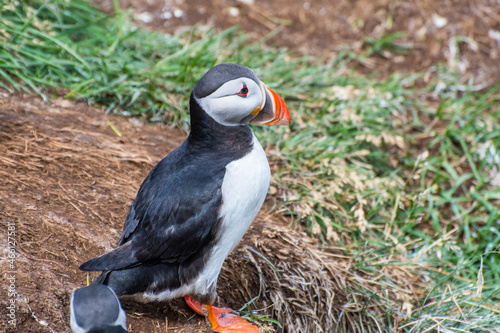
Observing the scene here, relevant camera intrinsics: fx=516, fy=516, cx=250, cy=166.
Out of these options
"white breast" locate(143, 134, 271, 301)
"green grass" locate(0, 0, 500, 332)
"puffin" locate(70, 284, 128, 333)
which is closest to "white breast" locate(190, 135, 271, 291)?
"white breast" locate(143, 134, 271, 301)

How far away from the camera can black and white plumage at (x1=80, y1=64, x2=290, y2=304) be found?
273 centimetres

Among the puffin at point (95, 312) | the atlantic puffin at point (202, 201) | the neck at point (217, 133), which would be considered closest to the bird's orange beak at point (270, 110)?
the atlantic puffin at point (202, 201)

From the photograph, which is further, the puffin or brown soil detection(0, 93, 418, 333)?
brown soil detection(0, 93, 418, 333)

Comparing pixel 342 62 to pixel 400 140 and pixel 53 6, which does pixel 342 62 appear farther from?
pixel 53 6

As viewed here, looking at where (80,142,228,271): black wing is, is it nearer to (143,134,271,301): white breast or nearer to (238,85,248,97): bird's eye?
(143,134,271,301): white breast

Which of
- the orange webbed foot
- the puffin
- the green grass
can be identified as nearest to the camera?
the puffin

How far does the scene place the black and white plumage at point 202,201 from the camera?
273cm

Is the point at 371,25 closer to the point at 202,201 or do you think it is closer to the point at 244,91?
the point at 244,91

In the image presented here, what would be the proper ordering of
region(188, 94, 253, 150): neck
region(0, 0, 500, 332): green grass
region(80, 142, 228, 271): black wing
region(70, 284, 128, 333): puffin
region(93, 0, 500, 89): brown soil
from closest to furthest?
region(70, 284, 128, 333): puffin
region(80, 142, 228, 271): black wing
region(188, 94, 253, 150): neck
region(0, 0, 500, 332): green grass
region(93, 0, 500, 89): brown soil

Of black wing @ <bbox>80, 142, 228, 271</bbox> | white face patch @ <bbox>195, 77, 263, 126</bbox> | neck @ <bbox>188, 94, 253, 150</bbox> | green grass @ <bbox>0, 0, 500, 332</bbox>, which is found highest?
white face patch @ <bbox>195, 77, 263, 126</bbox>

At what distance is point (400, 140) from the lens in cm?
492

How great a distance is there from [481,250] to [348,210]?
128cm

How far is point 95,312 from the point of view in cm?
225

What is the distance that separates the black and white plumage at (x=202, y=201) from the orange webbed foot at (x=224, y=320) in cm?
15
